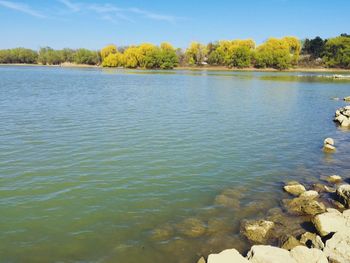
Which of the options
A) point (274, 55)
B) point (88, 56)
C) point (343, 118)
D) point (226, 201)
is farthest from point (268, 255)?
point (88, 56)

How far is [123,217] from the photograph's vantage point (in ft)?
37.8

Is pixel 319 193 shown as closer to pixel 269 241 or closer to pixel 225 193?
pixel 225 193

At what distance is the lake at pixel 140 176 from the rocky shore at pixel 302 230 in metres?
0.58

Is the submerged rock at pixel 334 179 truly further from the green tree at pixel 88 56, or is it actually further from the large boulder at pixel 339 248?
the green tree at pixel 88 56

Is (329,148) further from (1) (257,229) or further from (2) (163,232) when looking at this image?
(2) (163,232)

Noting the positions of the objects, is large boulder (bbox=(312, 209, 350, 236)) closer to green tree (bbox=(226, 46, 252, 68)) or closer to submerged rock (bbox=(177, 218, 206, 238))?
submerged rock (bbox=(177, 218, 206, 238))

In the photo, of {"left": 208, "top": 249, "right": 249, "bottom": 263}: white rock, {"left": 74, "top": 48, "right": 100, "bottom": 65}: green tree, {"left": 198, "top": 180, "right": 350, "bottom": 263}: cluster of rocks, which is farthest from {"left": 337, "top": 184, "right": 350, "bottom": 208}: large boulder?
{"left": 74, "top": 48, "right": 100, "bottom": 65}: green tree

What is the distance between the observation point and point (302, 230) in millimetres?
11031

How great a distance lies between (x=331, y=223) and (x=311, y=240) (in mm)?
1126

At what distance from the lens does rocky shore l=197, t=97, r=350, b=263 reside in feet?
28.0

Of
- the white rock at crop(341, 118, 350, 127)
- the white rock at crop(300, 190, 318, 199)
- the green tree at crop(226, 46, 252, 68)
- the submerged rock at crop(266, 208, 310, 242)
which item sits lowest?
the submerged rock at crop(266, 208, 310, 242)

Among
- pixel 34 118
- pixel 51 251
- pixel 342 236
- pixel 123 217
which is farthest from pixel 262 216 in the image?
pixel 34 118

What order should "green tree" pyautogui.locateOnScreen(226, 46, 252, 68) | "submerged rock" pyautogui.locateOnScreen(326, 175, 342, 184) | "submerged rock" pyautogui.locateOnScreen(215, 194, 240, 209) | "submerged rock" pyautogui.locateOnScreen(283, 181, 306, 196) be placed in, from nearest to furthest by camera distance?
1. "submerged rock" pyautogui.locateOnScreen(215, 194, 240, 209)
2. "submerged rock" pyautogui.locateOnScreen(283, 181, 306, 196)
3. "submerged rock" pyautogui.locateOnScreen(326, 175, 342, 184)
4. "green tree" pyautogui.locateOnScreen(226, 46, 252, 68)

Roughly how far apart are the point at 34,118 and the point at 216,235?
20323mm
